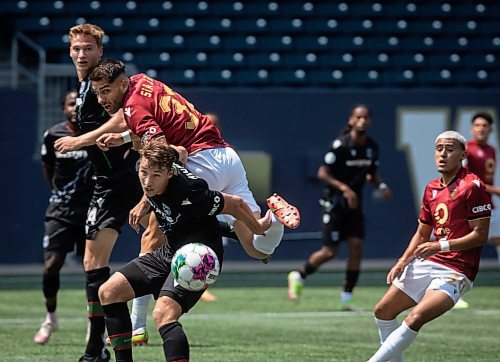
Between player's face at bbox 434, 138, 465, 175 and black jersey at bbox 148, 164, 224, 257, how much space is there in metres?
1.85

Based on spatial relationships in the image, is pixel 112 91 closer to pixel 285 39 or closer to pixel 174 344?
pixel 174 344

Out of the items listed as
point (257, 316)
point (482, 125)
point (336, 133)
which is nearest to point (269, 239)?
point (257, 316)

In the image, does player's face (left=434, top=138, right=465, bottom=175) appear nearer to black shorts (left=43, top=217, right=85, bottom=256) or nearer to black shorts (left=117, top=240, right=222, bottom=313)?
black shorts (left=117, top=240, right=222, bottom=313)

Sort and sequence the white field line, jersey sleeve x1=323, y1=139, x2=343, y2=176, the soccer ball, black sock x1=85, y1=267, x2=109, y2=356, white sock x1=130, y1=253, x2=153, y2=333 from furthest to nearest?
jersey sleeve x1=323, y1=139, x2=343, y2=176
the white field line
white sock x1=130, y1=253, x2=153, y2=333
black sock x1=85, y1=267, x2=109, y2=356
the soccer ball

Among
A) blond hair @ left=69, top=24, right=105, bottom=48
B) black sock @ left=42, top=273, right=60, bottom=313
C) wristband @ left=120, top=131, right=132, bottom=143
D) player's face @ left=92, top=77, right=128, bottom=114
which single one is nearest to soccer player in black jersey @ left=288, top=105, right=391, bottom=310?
black sock @ left=42, top=273, right=60, bottom=313

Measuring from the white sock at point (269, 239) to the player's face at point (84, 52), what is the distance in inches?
76.5

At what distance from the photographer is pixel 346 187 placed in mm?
14070

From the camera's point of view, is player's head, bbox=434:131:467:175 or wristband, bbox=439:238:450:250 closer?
wristband, bbox=439:238:450:250

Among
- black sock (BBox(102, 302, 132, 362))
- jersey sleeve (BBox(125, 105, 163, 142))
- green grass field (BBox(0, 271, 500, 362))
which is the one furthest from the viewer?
green grass field (BBox(0, 271, 500, 362))

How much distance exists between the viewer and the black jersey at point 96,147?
887cm

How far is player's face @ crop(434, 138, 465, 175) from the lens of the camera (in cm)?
817

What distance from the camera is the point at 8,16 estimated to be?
21734 millimetres

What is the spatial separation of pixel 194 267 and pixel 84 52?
106 inches

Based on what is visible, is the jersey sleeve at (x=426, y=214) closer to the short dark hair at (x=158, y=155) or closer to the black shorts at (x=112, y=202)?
the short dark hair at (x=158, y=155)
